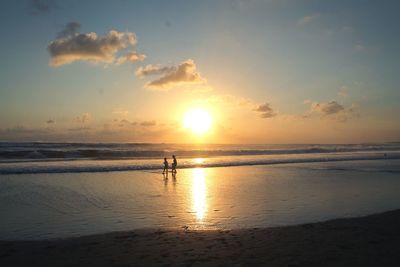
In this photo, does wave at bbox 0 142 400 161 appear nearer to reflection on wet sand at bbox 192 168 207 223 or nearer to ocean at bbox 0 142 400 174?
ocean at bbox 0 142 400 174

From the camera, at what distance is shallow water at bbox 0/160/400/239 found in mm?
11633

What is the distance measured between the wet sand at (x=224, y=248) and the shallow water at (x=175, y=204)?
1.06 meters

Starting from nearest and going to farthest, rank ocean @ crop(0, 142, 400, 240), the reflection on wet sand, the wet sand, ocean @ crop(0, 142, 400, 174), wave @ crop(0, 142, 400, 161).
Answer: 1. the wet sand
2. ocean @ crop(0, 142, 400, 240)
3. the reflection on wet sand
4. ocean @ crop(0, 142, 400, 174)
5. wave @ crop(0, 142, 400, 161)

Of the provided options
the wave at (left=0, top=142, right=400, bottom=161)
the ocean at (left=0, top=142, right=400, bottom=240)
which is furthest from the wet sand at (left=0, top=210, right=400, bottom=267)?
the wave at (left=0, top=142, right=400, bottom=161)

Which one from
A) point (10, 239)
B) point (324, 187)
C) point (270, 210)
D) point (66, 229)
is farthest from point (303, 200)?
point (10, 239)

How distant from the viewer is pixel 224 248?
347 inches

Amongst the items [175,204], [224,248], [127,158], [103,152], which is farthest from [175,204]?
[103,152]

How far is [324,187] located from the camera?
66.9 ft

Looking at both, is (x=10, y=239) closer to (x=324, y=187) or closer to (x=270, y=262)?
(x=270, y=262)

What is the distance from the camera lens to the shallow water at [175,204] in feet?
38.2

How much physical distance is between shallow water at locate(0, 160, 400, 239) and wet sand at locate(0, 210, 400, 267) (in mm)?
1061

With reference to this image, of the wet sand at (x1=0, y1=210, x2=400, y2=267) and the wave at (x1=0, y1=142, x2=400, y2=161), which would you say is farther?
the wave at (x1=0, y1=142, x2=400, y2=161)

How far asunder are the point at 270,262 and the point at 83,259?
400 centimetres

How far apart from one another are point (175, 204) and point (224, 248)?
267 inches
